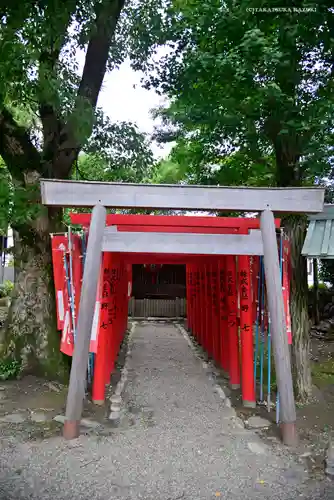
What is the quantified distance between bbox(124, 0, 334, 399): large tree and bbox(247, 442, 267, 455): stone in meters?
2.16

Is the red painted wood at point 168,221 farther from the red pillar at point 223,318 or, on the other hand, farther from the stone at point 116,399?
the stone at point 116,399

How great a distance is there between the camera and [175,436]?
548 centimetres

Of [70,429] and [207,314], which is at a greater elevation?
[207,314]

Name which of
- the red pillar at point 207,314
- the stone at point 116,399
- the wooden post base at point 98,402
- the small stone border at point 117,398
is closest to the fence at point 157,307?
the red pillar at point 207,314

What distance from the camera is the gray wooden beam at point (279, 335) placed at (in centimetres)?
519

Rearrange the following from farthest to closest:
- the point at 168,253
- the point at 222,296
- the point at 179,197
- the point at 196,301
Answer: the point at 196,301, the point at 222,296, the point at 168,253, the point at 179,197

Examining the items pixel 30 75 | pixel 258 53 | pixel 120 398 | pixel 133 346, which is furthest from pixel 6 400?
pixel 133 346

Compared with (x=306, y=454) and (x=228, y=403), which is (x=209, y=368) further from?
(x=306, y=454)

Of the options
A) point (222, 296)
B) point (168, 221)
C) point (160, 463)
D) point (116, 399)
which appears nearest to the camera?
point (160, 463)

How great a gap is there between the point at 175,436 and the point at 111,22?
6504 millimetres

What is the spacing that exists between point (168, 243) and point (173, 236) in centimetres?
12

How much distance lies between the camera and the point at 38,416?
5.86 m

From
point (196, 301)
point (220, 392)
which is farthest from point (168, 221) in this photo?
point (196, 301)

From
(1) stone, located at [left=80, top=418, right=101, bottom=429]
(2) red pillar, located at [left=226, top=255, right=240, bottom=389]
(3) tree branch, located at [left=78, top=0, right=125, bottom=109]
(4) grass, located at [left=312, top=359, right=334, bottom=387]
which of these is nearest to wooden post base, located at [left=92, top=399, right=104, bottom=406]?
(1) stone, located at [left=80, top=418, right=101, bottom=429]
